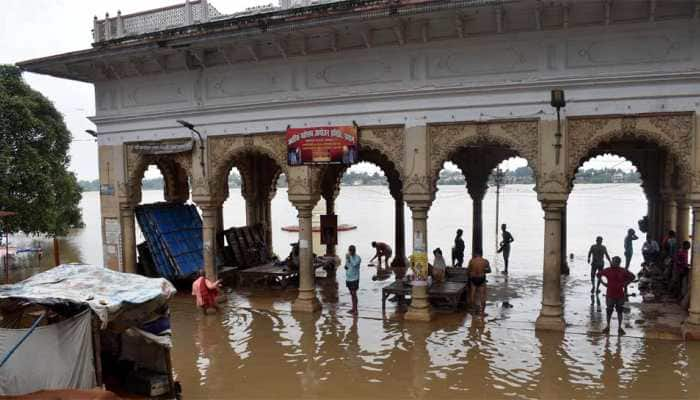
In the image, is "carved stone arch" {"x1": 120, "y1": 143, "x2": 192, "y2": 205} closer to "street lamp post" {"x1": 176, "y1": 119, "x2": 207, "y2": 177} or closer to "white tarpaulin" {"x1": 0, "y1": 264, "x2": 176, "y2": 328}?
"street lamp post" {"x1": 176, "y1": 119, "x2": 207, "y2": 177}

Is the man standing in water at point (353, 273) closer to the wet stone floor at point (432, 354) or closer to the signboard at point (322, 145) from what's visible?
the wet stone floor at point (432, 354)

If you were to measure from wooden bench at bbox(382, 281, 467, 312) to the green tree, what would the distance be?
525 inches

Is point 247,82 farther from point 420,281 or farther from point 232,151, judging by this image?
point 420,281

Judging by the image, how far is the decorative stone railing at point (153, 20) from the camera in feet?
36.4

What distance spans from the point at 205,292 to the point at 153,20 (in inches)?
242

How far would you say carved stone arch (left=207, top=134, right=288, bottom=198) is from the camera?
35.4 feet

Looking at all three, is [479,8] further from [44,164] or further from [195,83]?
[44,164]

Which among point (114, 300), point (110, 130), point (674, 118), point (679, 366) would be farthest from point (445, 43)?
point (110, 130)

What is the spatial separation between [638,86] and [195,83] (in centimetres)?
851

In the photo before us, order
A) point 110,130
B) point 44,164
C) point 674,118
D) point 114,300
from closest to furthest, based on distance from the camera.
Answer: point 114,300 → point 674,118 → point 110,130 → point 44,164

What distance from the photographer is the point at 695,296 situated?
330 inches

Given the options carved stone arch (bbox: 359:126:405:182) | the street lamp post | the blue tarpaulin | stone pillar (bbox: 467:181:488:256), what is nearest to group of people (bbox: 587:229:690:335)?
stone pillar (bbox: 467:181:488:256)

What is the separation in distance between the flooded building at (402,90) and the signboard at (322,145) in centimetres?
26

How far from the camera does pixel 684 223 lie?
503 inches
